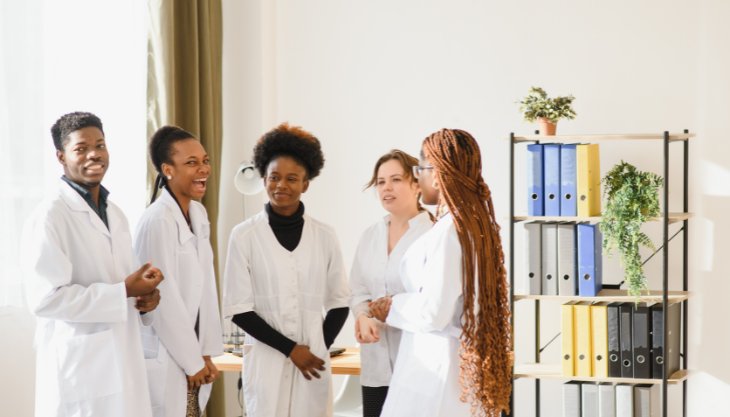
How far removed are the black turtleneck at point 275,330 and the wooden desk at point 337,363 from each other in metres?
0.56

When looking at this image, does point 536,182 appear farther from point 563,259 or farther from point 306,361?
point 306,361

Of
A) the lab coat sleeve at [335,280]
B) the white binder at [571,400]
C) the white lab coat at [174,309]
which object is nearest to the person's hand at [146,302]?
the white lab coat at [174,309]

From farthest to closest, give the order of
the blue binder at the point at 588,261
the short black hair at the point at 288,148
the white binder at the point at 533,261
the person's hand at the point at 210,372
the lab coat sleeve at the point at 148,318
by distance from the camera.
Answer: the white binder at the point at 533,261 < the blue binder at the point at 588,261 < the short black hair at the point at 288,148 < the person's hand at the point at 210,372 < the lab coat sleeve at the point at 148,318

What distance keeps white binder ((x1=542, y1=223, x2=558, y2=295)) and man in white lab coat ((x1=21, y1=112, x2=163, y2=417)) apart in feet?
6.41

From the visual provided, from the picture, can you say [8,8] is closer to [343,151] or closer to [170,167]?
[170,167]


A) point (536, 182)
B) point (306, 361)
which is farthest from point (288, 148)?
point (536, 182)

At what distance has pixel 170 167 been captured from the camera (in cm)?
225

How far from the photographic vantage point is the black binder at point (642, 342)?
9.96 feet

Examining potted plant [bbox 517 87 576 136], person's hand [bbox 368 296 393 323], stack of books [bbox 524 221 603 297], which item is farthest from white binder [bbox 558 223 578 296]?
person's hand [bbox 368 296 393 323]

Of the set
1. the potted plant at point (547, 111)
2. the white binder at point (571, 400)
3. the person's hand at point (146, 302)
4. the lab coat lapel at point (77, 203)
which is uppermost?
the potted plant at point (547, 111)

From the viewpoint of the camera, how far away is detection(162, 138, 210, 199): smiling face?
223 centimetres

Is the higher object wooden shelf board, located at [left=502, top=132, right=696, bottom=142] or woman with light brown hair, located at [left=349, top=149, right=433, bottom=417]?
wooden shelf board, located at [left=502, top=132, right=696, bottom=142]

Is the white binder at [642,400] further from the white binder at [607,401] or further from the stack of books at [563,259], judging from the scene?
the stack of books at [563,259]

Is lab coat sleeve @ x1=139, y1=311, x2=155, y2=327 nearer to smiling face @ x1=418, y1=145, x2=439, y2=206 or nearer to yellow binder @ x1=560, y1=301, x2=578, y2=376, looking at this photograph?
smiling face @ x1=418, y1=145, x2=439, y2=206
